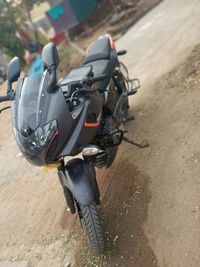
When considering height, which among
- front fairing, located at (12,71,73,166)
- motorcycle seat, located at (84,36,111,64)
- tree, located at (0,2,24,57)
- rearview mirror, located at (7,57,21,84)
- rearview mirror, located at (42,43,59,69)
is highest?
rearview mirror, located at (42,43,59,69)

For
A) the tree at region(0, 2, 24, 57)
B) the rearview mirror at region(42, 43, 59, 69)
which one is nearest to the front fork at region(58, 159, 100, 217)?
the rearview mirror at region(42, 43, 59, 69)

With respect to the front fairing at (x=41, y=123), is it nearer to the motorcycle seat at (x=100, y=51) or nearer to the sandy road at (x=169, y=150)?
the sandy road at (x=169, y=150)

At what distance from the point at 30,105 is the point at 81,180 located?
0.83 meters

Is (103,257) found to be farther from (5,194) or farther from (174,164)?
(5,194)

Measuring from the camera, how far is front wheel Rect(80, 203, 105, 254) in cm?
350

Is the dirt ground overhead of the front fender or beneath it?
beneath

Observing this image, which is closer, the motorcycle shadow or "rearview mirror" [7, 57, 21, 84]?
the motorcycle shadow

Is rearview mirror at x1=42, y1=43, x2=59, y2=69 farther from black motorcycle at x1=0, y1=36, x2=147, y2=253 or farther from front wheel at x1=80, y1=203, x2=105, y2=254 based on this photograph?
front wheel at x1=80, y1=203, x2=105, y2=254

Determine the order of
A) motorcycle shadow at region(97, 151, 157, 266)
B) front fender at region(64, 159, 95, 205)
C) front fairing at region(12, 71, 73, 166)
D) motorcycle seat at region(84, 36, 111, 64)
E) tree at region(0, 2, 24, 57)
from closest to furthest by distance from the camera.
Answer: front fairing at region(12, 71, 73, 166) → front fender at region(64, 159, 95, 205) → motorcycle shadow at region(97, 151, 157, 266) → motorcycle seat at region(84, 36, 111, 64) → tree at region(0, 2, 24, 57)

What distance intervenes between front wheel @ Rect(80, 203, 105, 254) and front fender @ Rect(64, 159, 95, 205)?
8cm

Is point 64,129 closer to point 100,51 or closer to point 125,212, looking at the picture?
point 125,212

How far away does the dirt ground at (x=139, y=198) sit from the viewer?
3629 mm

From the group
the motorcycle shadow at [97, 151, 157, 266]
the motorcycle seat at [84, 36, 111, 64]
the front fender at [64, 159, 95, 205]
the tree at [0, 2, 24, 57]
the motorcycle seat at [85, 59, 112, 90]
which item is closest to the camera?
the front fender at [64, 159, 95, 205]

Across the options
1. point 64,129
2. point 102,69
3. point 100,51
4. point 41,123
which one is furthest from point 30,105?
point 100,51
